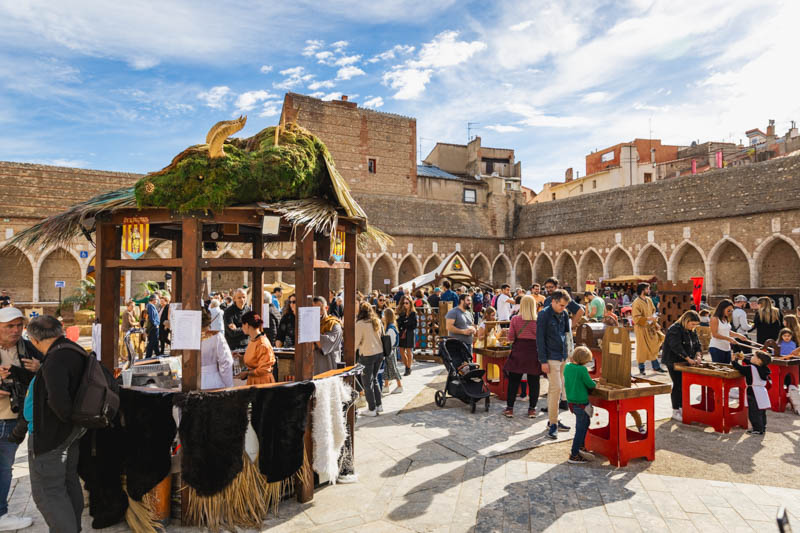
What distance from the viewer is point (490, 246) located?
28.2 metres

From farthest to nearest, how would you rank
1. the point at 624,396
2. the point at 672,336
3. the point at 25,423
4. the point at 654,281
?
1. the point at 654,281
2. the point at 672,336
3. the point at 624,396
4. the point at 25,423

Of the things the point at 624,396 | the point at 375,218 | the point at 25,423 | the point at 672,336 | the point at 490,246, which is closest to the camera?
the point at 25,423

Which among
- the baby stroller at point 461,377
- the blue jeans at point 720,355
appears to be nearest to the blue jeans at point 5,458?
the baby stroller at point 461,377

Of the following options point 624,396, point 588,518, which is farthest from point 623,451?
point 588,518

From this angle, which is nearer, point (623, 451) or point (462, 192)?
point (623, 451)

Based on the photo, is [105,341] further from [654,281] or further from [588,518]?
[654,281]

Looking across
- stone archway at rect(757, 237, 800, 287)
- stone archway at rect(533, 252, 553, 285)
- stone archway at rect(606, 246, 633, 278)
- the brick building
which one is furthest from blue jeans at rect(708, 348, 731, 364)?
stone archway at rect(533, 252, 553, 285)

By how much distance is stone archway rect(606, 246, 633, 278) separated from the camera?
2373 centimetres

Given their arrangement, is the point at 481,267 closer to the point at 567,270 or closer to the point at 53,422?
the point at 567,270

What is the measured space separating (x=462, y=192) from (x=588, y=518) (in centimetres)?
3159

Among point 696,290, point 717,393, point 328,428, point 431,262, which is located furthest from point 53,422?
point 431,262

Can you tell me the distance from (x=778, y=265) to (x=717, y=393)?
1740cm

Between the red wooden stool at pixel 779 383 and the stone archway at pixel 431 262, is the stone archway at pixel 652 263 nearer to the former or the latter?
the stone archway at pixel 431 262

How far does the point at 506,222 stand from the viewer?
28.8 metres
